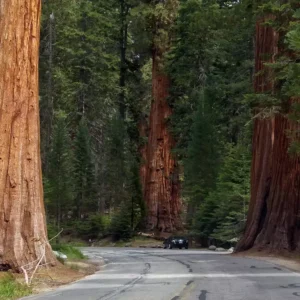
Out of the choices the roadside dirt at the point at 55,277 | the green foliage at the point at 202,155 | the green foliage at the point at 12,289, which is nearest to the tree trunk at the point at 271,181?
the roadside dirt at the point at 55,277

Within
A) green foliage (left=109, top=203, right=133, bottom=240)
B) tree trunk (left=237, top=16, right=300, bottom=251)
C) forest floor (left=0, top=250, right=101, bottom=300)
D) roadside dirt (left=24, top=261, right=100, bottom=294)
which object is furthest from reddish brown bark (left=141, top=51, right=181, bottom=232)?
roadside dirt (left=24, top=261, right=100, bottom=294)

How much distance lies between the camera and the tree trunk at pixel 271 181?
2895 cm

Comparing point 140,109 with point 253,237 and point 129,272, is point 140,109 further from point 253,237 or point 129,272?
point 129,272

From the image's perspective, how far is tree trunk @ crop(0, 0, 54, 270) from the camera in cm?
1936

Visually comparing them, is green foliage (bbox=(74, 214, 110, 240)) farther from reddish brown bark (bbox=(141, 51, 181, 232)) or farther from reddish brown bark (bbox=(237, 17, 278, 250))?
reddish brown bark (bbox=(237, 17, 278, 250))

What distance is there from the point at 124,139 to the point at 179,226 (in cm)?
1017

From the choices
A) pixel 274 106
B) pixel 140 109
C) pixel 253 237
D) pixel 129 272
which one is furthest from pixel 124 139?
pixel 129 272

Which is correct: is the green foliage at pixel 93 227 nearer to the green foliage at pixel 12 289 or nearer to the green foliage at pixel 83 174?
the green foliage at pixel 83 174

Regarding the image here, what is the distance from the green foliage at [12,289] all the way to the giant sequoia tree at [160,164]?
117 ft

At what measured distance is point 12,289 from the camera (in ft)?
52.1

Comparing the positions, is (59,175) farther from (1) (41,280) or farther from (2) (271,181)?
(1) (41,280)

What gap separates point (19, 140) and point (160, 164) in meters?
33.5

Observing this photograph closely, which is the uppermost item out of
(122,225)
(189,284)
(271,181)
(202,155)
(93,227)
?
(202,155)

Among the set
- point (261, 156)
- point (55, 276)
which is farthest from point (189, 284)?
point (261, 156)
